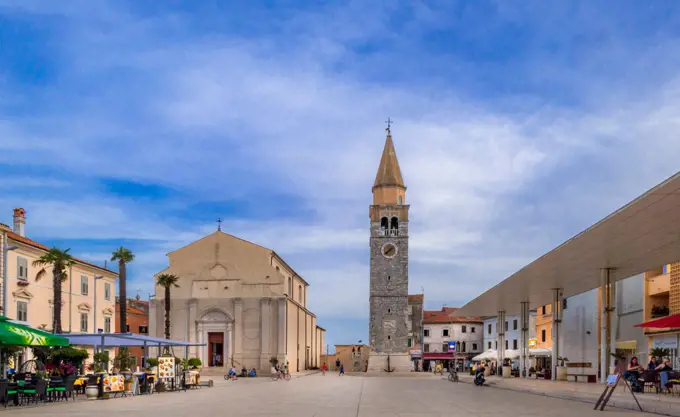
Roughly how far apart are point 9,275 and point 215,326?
1020 inches

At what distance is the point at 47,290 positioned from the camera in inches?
1795

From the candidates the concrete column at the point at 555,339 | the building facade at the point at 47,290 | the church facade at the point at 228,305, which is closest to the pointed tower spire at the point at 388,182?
the church facade at the point at 228,305

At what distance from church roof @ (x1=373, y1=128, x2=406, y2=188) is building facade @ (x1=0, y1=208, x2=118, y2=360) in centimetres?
3751

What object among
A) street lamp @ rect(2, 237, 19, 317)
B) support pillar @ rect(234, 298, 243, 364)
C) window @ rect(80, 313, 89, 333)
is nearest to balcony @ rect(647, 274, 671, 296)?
support pillar @ rect(234, 298, 243, 364)

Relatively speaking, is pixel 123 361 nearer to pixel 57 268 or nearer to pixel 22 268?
pixel 57 268

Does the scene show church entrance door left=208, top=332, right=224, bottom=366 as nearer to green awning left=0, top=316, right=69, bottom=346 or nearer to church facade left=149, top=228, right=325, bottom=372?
church facade left=149, top=228, right=325, bottom=372

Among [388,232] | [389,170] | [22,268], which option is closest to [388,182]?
[389,170]

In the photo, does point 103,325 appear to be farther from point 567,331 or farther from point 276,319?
point 567,331

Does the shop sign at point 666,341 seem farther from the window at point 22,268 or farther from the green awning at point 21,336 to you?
the window at point 22,268

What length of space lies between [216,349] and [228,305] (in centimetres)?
365

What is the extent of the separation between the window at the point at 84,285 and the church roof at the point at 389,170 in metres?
41.4

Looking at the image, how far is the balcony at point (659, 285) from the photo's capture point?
41750 mm

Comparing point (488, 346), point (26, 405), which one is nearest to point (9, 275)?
point (26, 405)

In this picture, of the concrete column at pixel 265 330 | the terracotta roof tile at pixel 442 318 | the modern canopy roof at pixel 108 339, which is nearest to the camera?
the modern canopy roof at pixel 108 339
